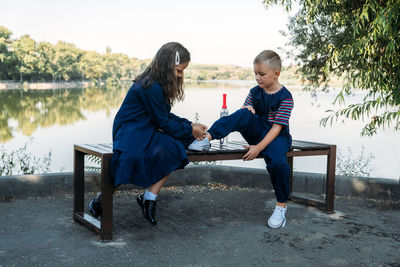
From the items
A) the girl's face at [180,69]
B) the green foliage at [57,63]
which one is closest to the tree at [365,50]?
the girl's face at [180,69]

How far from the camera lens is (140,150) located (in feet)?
9.42

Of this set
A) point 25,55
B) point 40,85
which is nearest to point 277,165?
point 25,55

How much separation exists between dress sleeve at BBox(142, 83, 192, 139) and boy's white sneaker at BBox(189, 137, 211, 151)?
93 millimetres

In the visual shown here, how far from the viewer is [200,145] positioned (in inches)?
125

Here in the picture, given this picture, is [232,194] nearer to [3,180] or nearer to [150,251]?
[150,251]

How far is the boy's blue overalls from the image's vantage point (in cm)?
335

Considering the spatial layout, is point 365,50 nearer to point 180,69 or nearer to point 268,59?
point 268,59

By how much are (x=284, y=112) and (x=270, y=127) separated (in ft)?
0.68

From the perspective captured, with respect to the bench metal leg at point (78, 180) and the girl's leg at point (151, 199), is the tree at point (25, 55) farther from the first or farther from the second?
the girl's leg at point (151, 199)

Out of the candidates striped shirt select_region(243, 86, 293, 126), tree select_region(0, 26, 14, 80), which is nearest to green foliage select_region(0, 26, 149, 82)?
tree select_region(0, 26, 14, 80)

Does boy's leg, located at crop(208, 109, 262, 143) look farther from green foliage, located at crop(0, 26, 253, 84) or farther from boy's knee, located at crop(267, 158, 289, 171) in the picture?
green foliage, located at crop(0, 26, 253, 84)

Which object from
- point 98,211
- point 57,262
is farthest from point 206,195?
point 57,262

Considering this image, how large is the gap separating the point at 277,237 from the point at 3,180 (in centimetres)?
247

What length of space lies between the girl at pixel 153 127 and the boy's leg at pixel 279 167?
2.30 feet
